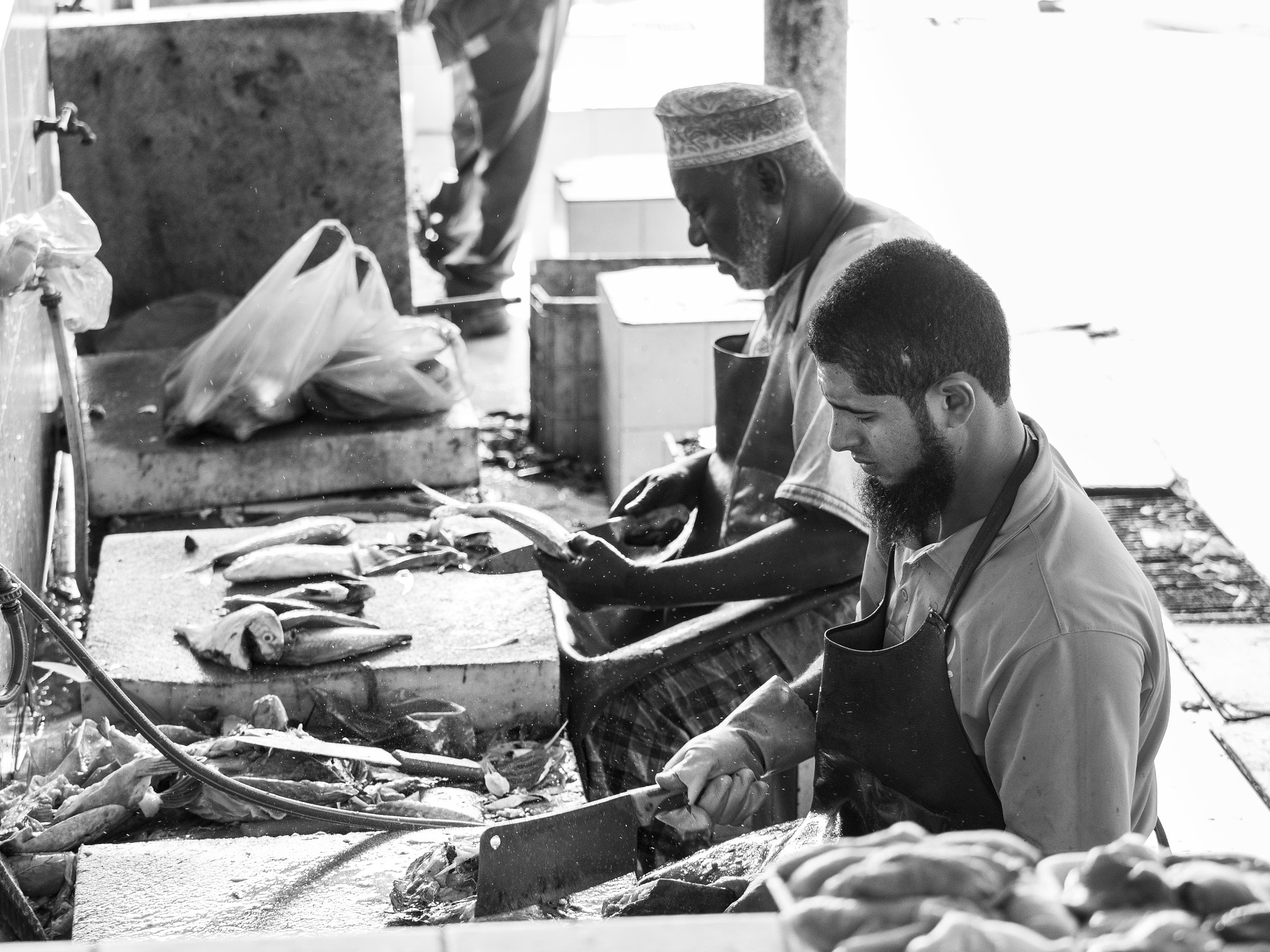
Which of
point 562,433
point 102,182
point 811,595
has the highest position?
point 102,182

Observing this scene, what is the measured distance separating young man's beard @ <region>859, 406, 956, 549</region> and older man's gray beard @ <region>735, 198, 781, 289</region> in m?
1.37

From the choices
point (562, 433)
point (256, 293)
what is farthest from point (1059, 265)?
point (256, 293)

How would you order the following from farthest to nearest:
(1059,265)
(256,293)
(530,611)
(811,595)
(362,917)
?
(1059,265), (256,293), (530,611), (811,595), (362,917)

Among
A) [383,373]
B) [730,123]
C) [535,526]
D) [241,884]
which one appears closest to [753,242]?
[730,123]

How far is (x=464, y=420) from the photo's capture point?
6129 millimetres

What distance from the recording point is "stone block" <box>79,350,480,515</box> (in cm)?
581

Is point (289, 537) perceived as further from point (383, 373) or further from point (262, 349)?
point (383, 373)

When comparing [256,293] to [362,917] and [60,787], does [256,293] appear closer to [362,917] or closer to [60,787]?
[60,787]

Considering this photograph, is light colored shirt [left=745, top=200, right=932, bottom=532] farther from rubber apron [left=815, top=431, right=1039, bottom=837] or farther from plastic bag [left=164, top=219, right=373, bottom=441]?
plastic bag [left=164, top=219, right=373, bottom=441]

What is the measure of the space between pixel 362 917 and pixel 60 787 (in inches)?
40.3

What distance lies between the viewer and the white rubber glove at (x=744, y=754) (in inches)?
109

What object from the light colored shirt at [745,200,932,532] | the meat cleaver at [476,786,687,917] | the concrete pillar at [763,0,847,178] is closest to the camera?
the meat cleaver at [476,786,687,917]

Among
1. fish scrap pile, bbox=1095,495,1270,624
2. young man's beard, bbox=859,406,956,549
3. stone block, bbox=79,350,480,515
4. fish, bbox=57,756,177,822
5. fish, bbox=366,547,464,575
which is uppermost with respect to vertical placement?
young man's beard, bbox=859,406,956,549

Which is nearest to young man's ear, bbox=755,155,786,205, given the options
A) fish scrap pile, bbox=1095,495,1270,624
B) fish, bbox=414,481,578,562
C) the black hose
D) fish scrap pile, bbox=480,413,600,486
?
fish, bbox=414,481,578,562
